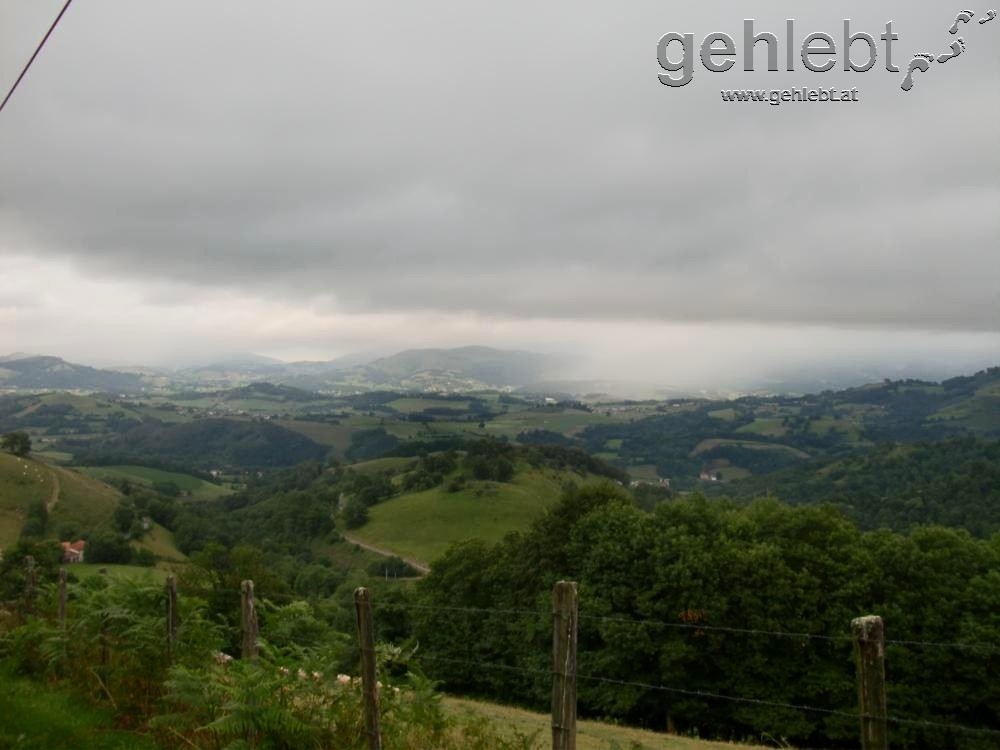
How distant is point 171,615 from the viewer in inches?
409

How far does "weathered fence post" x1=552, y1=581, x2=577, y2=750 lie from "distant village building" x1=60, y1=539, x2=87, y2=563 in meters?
A: 80.0

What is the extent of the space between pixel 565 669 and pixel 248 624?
4.61m

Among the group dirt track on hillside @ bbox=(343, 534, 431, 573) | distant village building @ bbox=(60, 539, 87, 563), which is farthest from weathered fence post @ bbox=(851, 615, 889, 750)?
distant village building @ bbox=(60, 539, 87, 563)

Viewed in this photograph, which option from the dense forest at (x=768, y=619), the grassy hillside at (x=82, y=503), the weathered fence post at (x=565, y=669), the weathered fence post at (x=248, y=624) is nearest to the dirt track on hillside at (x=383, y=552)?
the grassy hillside at (x=82, y=503)

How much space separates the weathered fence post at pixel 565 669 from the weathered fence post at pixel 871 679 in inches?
96.8

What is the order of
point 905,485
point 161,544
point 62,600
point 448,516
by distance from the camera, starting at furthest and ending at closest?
1. point 905,485
2. point 448,516
3. point 161,544
4. point 62,600

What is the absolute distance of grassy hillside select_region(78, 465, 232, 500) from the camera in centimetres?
14918

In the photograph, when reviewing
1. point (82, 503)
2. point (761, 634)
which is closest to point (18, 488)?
point (82, 503)

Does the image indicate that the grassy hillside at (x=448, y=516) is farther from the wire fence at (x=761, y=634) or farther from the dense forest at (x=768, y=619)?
the dense forest at (x=768, y=619)

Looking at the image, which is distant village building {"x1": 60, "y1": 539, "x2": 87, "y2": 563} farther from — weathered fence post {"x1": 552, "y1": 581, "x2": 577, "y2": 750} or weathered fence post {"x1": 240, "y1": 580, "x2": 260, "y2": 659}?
weathered fence post {"x1": 552, "y1": 581, "x2": 577, "y2": 750}

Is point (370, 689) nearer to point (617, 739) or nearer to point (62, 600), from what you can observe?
point (62, 600)

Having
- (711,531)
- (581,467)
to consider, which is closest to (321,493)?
(581,467)

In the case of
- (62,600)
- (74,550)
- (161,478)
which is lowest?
(161,478)

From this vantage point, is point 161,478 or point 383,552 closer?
point 383,552
